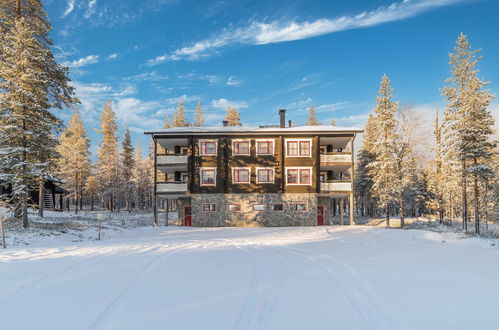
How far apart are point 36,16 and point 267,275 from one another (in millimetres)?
25497

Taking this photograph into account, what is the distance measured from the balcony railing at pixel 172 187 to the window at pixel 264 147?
813cm

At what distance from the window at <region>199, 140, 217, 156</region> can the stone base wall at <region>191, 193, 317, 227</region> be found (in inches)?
166

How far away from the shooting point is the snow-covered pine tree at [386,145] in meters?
29.9

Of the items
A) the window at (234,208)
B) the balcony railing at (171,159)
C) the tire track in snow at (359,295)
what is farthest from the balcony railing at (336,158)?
the tire track in snow at (359,295)

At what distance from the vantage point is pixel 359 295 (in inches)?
231

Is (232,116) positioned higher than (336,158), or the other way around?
(232,116)

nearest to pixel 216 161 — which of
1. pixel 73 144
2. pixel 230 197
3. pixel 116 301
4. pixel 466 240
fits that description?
pixel 230 197

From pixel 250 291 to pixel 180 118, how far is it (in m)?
48.7

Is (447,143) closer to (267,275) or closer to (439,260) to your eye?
(439,260)

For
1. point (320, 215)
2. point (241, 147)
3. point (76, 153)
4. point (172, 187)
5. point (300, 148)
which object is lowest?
point (320, 215)

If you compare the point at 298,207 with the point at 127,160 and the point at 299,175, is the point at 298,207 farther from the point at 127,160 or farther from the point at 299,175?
the point at 127,160

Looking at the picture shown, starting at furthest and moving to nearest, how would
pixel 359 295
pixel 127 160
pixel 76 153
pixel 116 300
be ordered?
pixel 127 160, pixel 76 153, pixel 359 295, pixel 116 300

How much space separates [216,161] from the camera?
1110 inches

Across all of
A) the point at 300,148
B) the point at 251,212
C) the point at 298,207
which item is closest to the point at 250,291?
the point at 251,212
